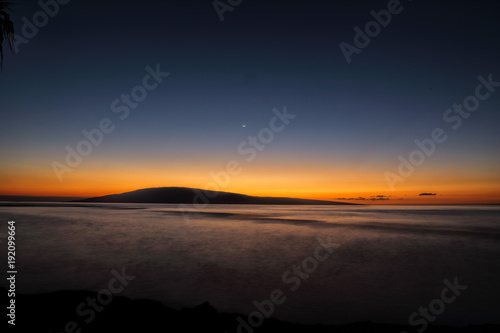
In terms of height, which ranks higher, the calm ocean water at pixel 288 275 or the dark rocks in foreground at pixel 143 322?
the dark rocks in foreground at pixel 143 322

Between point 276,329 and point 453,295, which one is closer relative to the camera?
point 276,329

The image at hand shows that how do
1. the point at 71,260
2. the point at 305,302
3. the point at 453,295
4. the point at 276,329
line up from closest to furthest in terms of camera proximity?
the point at 276,329 < the point at 305,302 < the point at 453,295 < the point at 71,260

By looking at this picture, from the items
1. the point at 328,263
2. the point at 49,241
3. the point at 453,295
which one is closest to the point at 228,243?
the point at 328,263

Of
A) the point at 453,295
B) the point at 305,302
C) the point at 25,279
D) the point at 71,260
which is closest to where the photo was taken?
the point at 305,302

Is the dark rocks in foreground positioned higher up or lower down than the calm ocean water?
higher up

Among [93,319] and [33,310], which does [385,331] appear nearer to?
[93,319]

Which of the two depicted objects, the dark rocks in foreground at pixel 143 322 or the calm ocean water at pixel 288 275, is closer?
the dark rocks in foreground at pixel 143 322

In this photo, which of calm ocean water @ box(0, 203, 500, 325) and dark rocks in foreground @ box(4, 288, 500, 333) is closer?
dark rocks in foreground @ box(4, 288, 500, 333)

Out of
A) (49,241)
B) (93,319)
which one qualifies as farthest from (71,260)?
(93,319)
